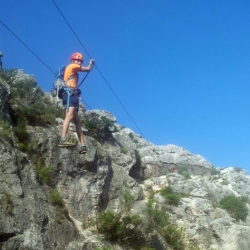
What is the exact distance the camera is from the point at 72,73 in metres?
8.16

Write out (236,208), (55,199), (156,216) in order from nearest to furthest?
1. (55,199)
2. (156,216)
3. (236,208)

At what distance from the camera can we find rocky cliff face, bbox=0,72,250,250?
9133mm

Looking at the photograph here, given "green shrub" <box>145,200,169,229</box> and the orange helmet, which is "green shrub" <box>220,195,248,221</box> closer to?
"green shrub" <box>145,200,169,229</box>

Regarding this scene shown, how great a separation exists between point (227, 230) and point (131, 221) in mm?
8156

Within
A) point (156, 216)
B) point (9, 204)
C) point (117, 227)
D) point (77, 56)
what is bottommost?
point (9, 204)

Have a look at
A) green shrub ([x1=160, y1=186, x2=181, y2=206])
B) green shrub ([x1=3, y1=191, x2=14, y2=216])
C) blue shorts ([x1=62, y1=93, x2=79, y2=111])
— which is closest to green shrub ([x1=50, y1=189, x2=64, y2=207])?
green shrub ([x1=3, y1=191, x2=14, y2=216])

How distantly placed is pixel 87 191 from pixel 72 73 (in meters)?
8.78

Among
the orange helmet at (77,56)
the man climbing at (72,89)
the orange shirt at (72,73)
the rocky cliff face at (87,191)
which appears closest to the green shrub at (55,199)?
the rocky cliff face at (87,191)

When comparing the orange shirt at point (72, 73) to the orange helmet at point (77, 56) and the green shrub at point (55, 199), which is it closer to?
the orange helmet at point (77, 56)

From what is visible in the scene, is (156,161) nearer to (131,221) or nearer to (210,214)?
(210,214)

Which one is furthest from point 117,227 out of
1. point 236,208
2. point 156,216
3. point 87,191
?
point 236,208

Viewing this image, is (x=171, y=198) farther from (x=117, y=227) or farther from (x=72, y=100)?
(x=72, y=100)

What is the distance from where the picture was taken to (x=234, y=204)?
21.2 m

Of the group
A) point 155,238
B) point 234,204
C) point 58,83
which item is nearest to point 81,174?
point 155,238
